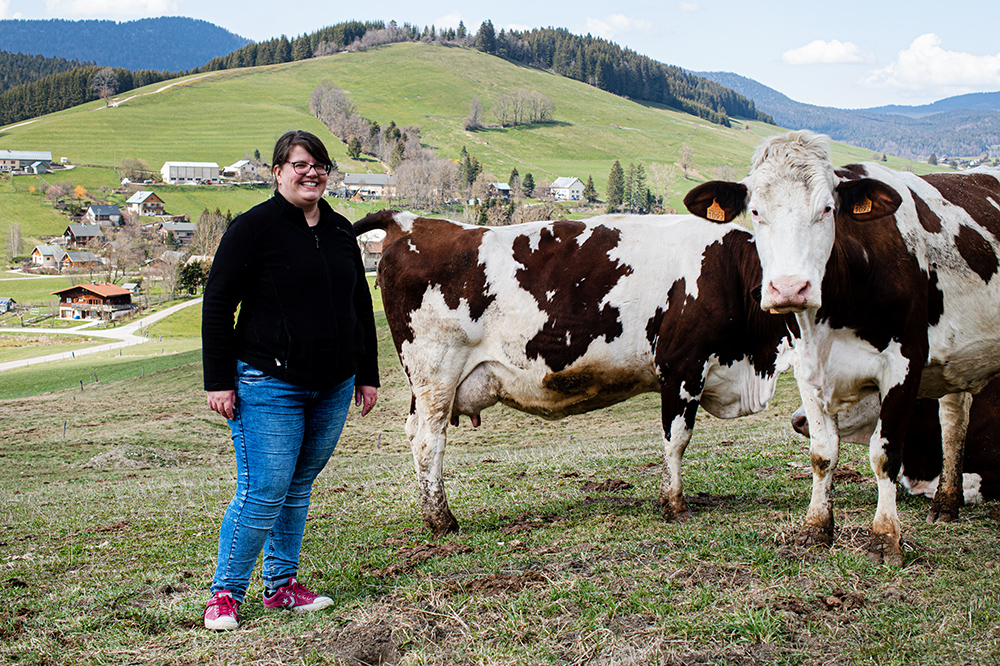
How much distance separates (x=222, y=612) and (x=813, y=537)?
4.62 m

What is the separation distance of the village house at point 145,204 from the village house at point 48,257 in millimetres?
30711

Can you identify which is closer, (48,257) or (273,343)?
(273,343)

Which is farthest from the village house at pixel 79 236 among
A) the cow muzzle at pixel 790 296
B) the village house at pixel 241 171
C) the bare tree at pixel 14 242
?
the cow muzzle at pixel 790 296

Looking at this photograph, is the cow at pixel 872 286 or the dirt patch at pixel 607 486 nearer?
the cow at pixel 872 286

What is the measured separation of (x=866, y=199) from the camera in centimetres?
566

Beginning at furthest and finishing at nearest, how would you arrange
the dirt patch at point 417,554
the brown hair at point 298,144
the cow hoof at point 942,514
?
the cow hoof at point 942,514, the dirt patch at point 417,554, the brown hair at point 298,144

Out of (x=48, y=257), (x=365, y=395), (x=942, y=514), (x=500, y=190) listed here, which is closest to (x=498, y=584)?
(x=365, y=395)

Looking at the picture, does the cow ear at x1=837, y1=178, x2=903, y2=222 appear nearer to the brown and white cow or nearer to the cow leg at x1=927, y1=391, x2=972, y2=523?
the brown and white cow

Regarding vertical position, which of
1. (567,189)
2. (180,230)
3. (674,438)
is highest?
(567,189)

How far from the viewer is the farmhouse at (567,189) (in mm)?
149625

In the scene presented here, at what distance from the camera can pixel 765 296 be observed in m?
5.13

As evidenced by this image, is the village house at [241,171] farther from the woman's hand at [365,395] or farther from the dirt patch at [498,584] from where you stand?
the dirt patch at [498,584]

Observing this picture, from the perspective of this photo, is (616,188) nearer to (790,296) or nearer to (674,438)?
(674,438)

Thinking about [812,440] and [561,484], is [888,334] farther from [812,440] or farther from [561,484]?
[561,484]
